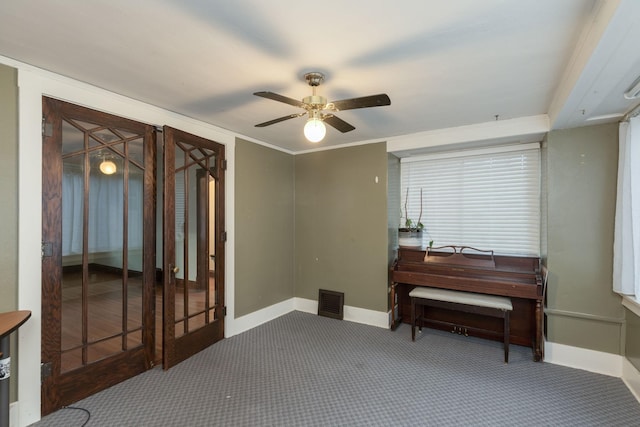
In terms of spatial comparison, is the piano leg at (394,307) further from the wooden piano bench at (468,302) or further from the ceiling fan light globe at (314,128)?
the ceiling fan light globe at (314,128)

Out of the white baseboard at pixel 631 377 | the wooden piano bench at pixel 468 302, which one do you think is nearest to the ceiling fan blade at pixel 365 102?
the wooden piano bench at pixel 468 302

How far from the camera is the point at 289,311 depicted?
445 centimetres

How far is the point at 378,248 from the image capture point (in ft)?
12.9

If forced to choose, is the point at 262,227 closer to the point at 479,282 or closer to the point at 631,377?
the point at 479,282

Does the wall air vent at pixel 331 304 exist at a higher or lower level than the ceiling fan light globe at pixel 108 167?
lower

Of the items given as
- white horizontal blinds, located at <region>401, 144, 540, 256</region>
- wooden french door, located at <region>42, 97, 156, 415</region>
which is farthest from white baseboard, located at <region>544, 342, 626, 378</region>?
wooden french door, located at <region>42, 97, 156, 415</region>

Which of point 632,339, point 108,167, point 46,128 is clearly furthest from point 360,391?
point 46,128

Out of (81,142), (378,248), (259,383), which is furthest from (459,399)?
(81,142)

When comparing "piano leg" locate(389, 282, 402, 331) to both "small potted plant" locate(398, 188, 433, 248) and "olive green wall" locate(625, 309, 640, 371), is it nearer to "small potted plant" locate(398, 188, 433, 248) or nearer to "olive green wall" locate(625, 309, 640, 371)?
"small potted plant" locate(398, 188, 433, 248)

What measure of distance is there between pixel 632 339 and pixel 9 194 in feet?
16.0

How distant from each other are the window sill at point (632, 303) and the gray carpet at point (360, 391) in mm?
665

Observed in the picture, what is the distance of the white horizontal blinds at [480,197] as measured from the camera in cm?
346

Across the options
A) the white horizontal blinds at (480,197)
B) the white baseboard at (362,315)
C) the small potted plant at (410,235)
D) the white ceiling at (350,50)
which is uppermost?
the white ceiling at (350,50)

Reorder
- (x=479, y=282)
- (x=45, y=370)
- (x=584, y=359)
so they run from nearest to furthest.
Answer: (x=45, y=370)
(x=584, y=359)
(x=479, y=282)
